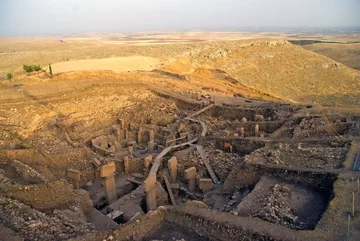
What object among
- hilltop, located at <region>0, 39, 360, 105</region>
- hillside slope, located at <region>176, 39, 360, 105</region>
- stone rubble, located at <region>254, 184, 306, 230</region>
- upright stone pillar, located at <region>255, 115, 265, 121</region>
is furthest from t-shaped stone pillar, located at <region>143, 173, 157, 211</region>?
hillside slope, located at <region>176, 39, 360, 105</region>

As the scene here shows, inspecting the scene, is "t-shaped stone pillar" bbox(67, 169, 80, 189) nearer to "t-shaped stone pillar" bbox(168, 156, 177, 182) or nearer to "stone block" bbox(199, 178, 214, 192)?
"t-shaped stone pillar" bbox(168, 156, 177, 182)

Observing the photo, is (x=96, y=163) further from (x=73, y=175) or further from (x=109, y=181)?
(x=109, y=181)

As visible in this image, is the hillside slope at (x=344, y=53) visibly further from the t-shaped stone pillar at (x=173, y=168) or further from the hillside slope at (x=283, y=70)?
the t-shaped stone pillar at (x=173, y=168)

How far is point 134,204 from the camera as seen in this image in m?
10.2

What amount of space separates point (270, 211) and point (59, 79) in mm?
19451

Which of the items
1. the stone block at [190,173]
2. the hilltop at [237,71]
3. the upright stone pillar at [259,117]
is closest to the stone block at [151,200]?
the stone block at [190,173]

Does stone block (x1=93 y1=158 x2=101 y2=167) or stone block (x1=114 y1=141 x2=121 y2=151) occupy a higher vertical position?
stone block (x1=93 y1=158 x2=101 y2=167)

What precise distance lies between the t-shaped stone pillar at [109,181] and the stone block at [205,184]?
2972 mm

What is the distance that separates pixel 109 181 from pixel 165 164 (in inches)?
112

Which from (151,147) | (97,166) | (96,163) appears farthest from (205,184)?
(96,163)

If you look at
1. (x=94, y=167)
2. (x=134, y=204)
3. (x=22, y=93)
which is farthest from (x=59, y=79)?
(x=134, y=204)

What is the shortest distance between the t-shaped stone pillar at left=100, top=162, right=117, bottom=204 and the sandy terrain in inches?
840

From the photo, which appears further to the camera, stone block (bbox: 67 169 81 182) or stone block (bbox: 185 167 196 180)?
stone block (bbox: 185 167 196 180)

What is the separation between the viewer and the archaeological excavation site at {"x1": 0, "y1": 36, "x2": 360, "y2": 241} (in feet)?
24.2
